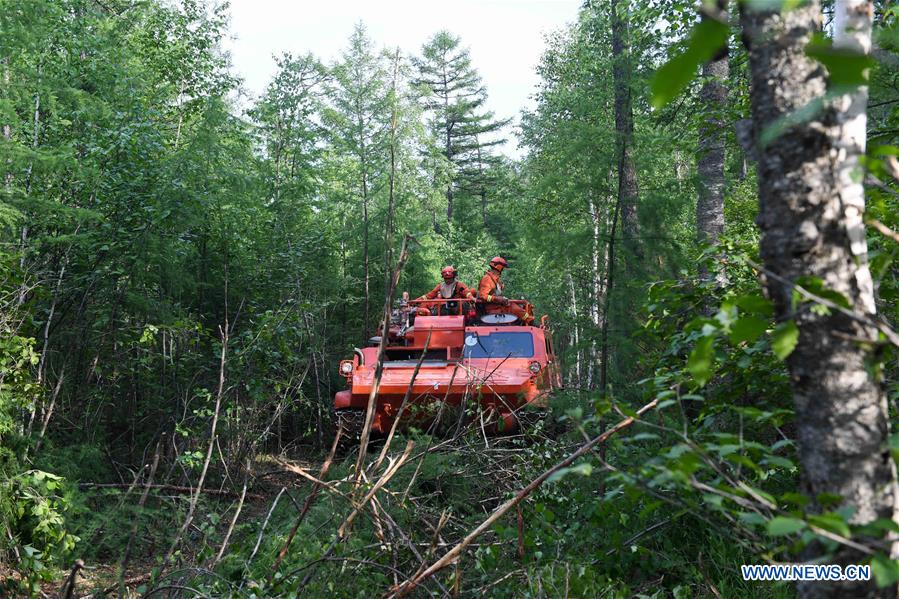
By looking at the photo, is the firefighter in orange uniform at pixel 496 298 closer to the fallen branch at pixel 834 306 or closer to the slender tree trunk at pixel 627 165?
the slender tree trunk at pixel 627 165

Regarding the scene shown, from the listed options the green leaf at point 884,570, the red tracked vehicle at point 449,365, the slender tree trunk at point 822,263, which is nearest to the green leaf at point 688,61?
the slender tree trunk at point 822,263

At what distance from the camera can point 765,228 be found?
167 centimetres

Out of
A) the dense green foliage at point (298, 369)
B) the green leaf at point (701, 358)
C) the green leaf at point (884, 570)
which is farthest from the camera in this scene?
the dense green foliage at point (298, 369)

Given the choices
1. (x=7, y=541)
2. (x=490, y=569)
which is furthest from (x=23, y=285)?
(x=490, y=569)

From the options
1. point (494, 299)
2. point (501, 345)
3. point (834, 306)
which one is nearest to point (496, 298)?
point (494, 299)

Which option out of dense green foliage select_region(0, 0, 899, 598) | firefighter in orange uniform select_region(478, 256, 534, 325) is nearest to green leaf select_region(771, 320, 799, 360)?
dense green foliage select_region(0, 0, 899, 598)

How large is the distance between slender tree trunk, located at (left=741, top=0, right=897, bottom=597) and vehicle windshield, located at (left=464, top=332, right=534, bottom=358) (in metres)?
8.51

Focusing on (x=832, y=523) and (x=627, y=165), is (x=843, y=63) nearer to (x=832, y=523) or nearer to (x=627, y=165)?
(x=832, y=523)

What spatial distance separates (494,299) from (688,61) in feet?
35.7

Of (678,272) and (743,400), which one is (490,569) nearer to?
(743,400)

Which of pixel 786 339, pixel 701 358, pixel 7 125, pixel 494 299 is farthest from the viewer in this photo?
Result: pixel 494 299

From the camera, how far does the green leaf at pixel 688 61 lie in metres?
0.99

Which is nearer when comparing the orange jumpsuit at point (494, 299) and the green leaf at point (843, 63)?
the green leaf at point (843, 63)

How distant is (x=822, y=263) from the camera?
63.3 inches
